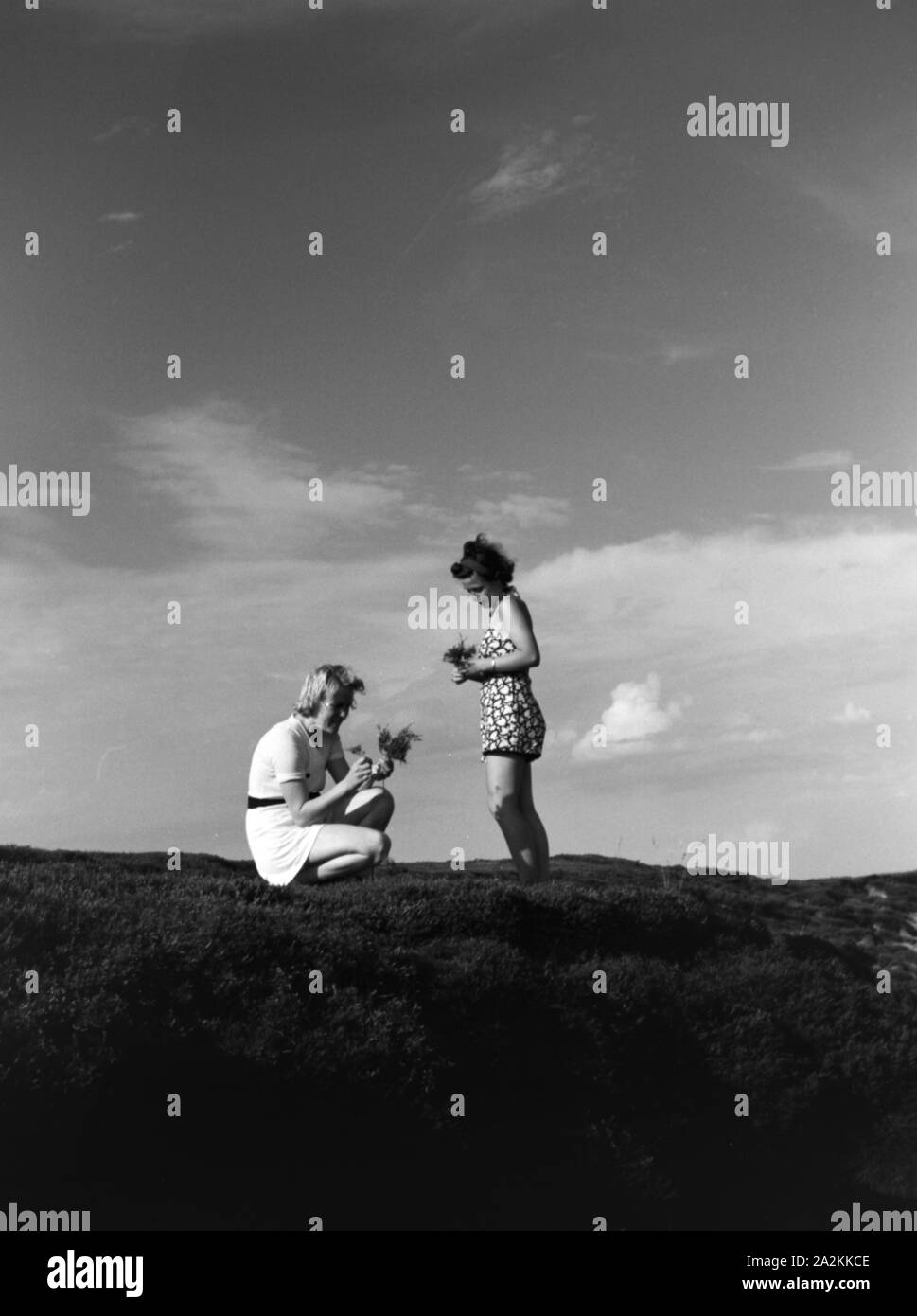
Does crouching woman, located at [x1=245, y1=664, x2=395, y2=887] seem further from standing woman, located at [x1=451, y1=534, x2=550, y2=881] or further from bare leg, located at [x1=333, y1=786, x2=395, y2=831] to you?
standing woman, located at [x1=451, y1=534, x2=550, y2=881]

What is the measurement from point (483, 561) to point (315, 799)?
3.27 m

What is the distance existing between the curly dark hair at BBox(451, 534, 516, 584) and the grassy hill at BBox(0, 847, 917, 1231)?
3.59 m

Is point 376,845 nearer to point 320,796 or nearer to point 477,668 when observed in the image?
point 320,796

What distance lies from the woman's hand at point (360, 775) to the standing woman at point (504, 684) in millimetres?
1710

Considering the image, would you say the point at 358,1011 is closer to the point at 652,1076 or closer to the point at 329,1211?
the point at 329,1211

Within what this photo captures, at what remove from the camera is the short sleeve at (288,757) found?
12.6m

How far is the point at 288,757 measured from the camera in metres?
12.6

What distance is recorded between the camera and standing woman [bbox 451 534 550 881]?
44.5 feet

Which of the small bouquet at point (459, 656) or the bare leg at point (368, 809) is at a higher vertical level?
the small bouquet at point (459, 656)

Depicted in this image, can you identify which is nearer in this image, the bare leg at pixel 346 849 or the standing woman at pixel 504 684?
the bare leg at pixel 346 849

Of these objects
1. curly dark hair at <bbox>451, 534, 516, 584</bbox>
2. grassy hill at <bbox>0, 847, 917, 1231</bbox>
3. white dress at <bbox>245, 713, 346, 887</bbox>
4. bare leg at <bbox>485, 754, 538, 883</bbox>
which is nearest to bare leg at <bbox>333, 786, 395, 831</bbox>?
white dress at <bbox>245, 713, 346, 887</bbox>

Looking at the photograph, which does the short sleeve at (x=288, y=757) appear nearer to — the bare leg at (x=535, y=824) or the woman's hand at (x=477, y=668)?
the woman's hand at (x=477, y=668)

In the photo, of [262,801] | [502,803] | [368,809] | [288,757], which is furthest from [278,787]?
[502,803]

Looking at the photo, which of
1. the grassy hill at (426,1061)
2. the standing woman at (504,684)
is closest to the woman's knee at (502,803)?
the standing woman at (504,684)
